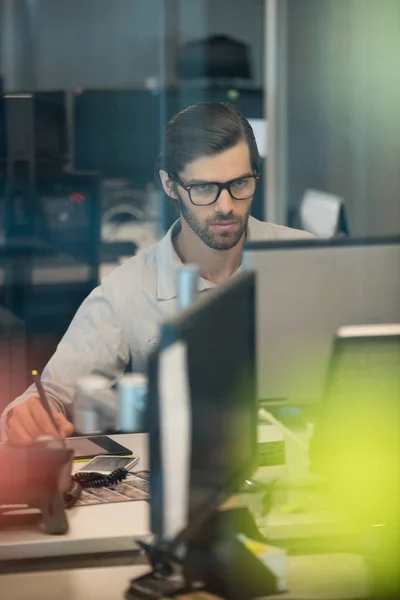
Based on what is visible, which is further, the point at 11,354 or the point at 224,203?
the point at 11,354

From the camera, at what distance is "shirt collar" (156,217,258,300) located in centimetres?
285

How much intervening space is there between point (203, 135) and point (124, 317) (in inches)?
21.2

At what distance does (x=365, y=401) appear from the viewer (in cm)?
175

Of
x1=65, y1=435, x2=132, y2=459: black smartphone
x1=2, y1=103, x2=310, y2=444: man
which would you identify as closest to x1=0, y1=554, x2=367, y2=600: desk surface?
x1=65, y1=435, x2=132, y2=459: black smartphone

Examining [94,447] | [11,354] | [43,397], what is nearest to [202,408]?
[43,397]

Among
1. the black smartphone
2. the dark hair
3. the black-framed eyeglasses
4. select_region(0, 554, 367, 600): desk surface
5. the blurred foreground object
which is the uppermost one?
the dark hair

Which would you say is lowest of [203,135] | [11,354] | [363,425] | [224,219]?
[11,354]

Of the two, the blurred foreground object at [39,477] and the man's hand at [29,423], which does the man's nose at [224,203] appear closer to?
the man's hand at [29,423]

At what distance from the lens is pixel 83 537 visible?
184 cm

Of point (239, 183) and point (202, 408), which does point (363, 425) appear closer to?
point (202, 408)

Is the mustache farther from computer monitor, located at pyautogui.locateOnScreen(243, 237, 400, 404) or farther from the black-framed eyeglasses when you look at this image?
computer monitor, located at pyautogui.locateOnScreen(243, 237, 400, 404)

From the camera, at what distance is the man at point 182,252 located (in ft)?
9.21

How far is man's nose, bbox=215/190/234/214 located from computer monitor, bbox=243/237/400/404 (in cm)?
86

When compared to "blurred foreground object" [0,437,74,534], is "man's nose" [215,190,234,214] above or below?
above
